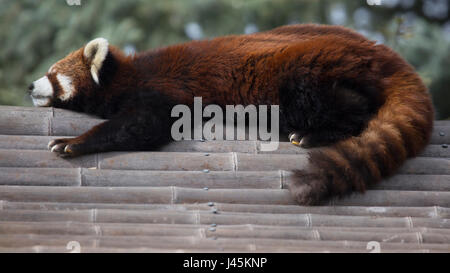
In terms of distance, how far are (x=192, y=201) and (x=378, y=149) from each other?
1044 millimetres

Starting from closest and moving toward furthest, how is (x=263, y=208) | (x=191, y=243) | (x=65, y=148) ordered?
(x=191, y=243) → (x=263, y=208) → (x=65, y=148)

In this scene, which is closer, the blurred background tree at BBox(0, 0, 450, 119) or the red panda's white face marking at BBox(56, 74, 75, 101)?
the red panda's white face marking at BBox(56, 74, 75, 101)

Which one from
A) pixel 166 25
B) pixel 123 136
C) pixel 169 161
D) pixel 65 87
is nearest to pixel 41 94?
pixel 65 87

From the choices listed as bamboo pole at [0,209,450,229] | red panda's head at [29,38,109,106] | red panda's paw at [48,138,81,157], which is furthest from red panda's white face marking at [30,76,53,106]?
bamboo pole at [0,209,450,229]

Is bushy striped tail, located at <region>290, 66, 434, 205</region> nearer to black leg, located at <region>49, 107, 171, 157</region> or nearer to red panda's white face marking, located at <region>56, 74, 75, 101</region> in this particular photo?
black leg, located at <region>49, 107, 171, 157</region>

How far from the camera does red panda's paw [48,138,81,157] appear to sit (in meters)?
3.34

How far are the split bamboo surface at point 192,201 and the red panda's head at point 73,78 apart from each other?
0.34 m

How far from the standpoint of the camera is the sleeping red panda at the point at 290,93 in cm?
331

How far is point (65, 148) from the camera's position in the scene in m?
3.34

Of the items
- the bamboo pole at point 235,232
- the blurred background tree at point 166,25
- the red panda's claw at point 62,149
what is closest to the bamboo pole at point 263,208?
the bamboo pole at point 235,232

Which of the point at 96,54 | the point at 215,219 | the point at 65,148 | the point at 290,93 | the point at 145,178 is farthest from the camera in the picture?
the point at 96,54

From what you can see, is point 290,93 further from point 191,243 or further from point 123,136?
point 191,243

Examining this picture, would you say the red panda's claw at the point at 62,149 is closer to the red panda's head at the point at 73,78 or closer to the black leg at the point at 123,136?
the black leg at the point at 123,136

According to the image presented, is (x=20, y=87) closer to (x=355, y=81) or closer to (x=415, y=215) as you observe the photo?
(x=355, y=81)
